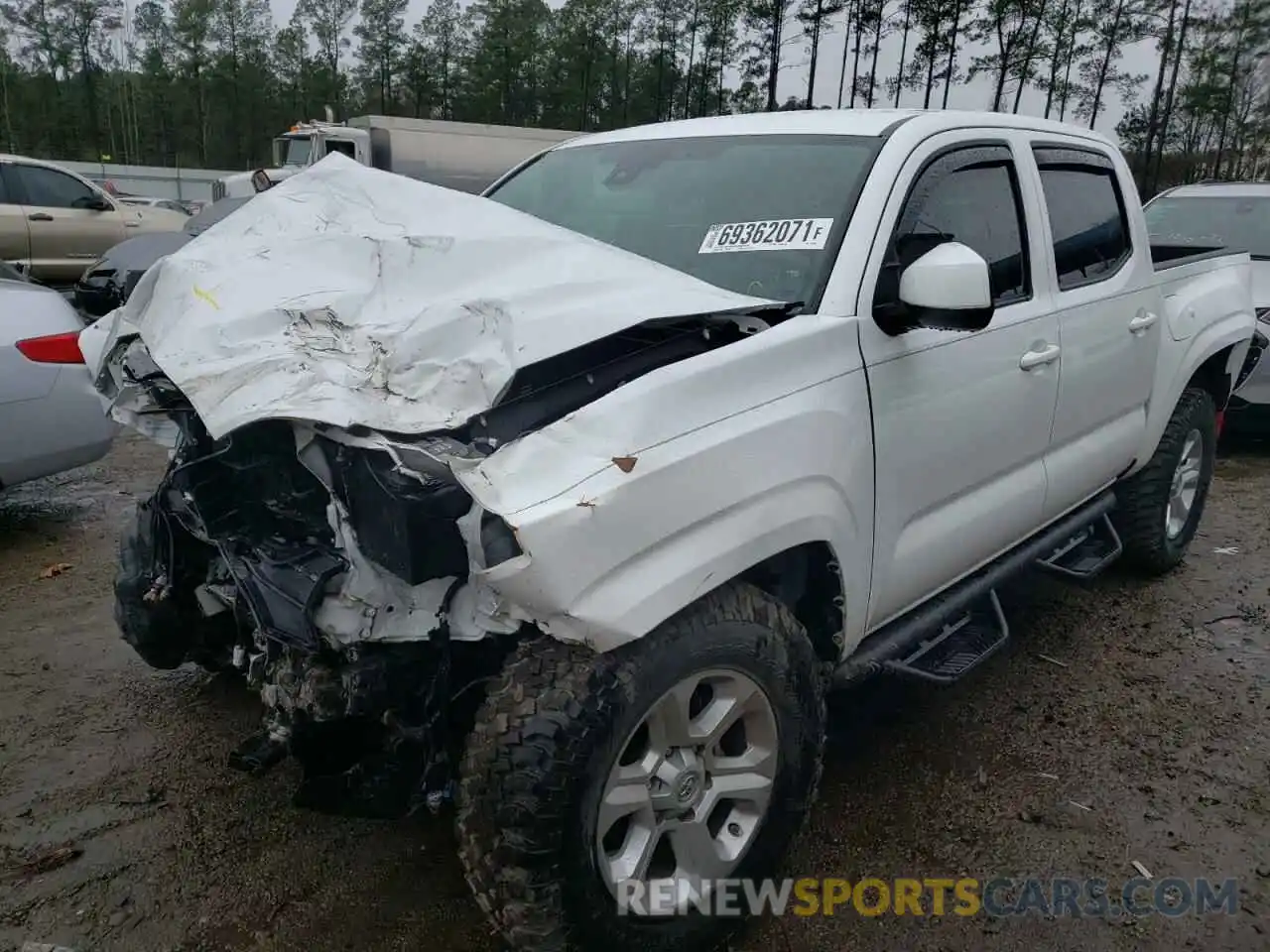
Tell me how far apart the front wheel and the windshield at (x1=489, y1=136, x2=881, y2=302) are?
100 centimetres

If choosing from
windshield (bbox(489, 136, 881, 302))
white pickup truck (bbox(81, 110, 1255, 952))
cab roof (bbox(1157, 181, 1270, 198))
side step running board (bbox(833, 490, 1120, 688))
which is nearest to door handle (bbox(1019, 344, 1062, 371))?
white pickup truck (bbox(81, 110, 1255, 952))

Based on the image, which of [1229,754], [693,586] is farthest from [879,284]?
[1229,754]

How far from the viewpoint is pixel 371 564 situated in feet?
6.84

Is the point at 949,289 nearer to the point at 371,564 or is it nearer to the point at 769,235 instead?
the point at 769,235

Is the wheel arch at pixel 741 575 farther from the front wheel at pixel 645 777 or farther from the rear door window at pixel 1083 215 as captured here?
the rear door window at pixel 1083 215

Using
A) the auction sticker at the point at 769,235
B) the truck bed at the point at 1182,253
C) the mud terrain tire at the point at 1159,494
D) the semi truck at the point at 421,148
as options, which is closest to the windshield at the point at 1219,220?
the truck bed at the point at 1182,253

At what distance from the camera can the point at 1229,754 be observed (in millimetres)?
3396

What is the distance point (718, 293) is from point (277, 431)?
1.11m

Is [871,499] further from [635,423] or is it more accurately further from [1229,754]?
[1229,754]

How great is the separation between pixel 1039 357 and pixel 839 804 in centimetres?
156

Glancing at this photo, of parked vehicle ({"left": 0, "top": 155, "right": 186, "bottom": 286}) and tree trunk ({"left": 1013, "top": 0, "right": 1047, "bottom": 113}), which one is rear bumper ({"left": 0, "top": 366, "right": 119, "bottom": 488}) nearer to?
parked vehicle ({"left": 0, "top": 155, "right": 186, "bottom": 286})

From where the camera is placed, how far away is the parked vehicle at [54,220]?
13.1m

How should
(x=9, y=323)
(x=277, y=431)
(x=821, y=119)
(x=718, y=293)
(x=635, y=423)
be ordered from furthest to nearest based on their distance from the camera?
(x=9, y=323) → (x=821, y=119) → (x=718, y=293) → (x=277, y=431) → (x=635, y=423)

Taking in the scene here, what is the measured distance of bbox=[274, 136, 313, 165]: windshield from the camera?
20812 mm
